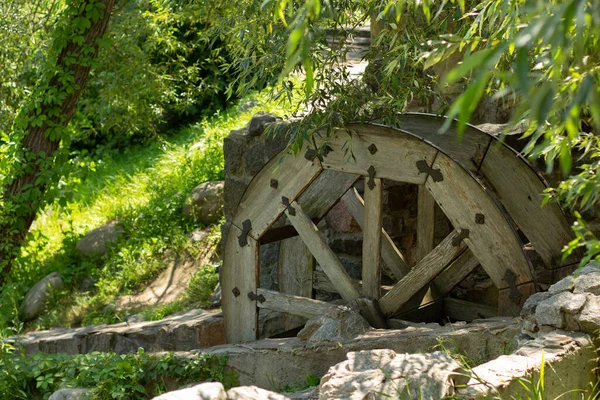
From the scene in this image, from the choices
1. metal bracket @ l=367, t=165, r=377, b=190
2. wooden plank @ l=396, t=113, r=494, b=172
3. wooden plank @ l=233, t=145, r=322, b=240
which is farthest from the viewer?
wooden plank @ l=233, t=145, r=322, b=240

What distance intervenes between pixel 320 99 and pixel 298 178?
0.78 meters

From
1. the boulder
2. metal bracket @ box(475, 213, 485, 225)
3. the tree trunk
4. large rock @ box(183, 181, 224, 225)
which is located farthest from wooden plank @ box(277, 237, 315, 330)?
the boulder

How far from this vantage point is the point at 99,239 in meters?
8.31

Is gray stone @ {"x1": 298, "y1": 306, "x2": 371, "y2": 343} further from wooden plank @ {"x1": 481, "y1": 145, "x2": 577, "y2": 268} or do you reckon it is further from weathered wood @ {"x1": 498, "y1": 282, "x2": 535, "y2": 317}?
wooden plank @ {"x1": 481, "y1": 145, "x2": 577, "y2": 268}

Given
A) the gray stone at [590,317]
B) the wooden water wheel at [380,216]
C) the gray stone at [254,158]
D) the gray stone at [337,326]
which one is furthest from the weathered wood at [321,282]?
the gray stone at [590,317]

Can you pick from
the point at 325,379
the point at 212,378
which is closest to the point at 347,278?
the point at 212,378

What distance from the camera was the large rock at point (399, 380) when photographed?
106 inches

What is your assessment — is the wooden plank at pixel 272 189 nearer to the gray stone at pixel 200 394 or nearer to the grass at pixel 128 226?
the grass at pixel 128 226

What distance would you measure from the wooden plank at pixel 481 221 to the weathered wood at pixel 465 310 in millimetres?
830

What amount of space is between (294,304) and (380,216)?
80cm

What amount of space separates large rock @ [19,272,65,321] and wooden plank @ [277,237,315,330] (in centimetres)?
308

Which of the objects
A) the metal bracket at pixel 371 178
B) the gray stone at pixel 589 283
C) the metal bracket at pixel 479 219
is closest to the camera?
the gray stone at pixel 589 283

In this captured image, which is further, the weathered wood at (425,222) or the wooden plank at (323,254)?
the weathered wood at (425,222)

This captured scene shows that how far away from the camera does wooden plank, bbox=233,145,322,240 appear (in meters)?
4.85
